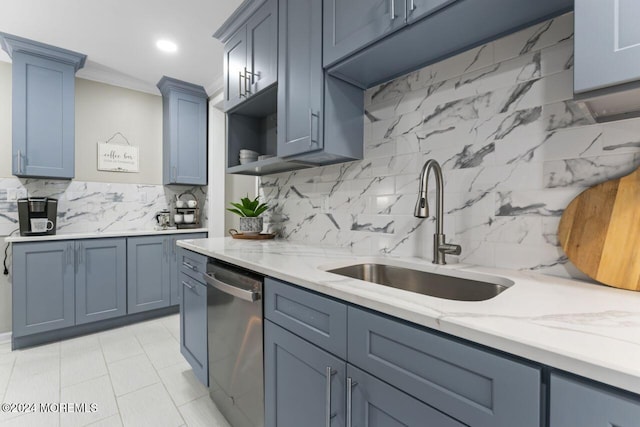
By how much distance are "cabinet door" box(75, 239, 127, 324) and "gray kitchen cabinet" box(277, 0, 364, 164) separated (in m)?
2.20

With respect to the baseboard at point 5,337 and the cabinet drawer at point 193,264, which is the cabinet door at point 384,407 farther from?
the baseboard at point 5,337

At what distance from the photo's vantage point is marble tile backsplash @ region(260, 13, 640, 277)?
1035mm

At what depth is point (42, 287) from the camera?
254 centimetres

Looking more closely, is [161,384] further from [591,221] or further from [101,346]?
[591,221]

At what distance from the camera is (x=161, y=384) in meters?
1.99

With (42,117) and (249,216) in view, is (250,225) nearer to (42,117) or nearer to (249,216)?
(249,216)

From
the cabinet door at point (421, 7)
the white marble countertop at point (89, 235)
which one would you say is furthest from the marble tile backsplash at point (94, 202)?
the cabinet door at point (421, 7)

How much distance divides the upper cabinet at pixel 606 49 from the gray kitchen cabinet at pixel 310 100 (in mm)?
1010

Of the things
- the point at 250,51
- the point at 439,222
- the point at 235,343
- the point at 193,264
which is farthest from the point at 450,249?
the point at 250,51

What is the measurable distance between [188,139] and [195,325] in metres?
2.39

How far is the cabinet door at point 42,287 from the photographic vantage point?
244cm

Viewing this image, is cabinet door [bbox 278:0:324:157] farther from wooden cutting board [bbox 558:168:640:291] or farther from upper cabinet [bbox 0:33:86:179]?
upper cabinet [bbox 0:33:86:179]

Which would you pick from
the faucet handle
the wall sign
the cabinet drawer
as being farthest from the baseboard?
the faucet handle

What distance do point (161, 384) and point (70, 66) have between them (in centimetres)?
Result: 296
